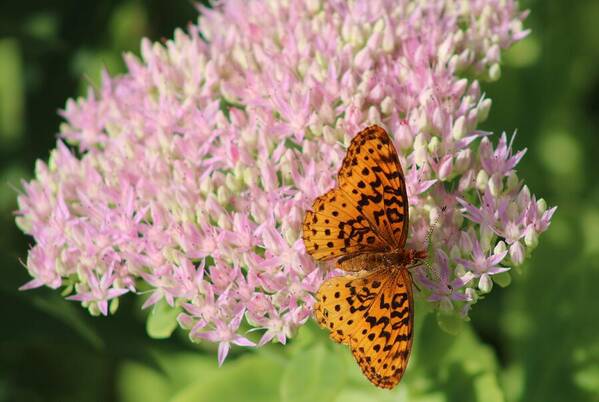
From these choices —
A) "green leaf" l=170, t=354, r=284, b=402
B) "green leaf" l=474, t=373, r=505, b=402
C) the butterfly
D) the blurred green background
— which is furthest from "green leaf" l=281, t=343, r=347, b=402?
the butterfly

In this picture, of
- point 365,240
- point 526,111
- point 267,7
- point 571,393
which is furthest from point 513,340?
point 267,7

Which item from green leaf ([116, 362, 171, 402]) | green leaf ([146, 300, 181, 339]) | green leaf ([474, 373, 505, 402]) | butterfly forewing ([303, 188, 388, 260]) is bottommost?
green leaf ([116, 362, 171, 402])

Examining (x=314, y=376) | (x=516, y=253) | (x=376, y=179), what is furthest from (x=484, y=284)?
(x=314, y=376)

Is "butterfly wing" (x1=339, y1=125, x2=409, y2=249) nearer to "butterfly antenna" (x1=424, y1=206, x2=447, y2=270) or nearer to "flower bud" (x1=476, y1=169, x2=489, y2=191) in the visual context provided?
"butterfly antenna" (x1=424, y1=206, x2=447, y2=270)

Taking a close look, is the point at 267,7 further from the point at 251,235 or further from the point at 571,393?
the point at 571,393

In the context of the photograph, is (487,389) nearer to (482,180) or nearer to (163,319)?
(482,180)

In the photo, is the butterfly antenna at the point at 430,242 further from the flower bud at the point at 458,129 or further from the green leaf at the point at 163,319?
the green leaf at the point at 163,319
